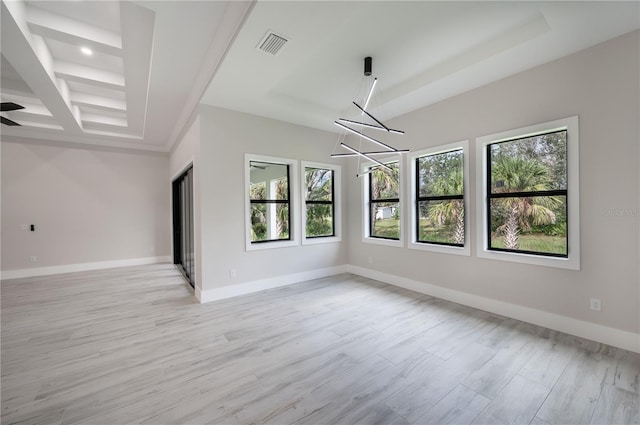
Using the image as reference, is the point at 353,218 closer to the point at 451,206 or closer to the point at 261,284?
the point at 451,206

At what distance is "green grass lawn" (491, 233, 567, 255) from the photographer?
302 cm

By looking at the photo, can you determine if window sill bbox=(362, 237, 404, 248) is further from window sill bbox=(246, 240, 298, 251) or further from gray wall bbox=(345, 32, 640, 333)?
window sill bbox=(246, 240, 298, 251)

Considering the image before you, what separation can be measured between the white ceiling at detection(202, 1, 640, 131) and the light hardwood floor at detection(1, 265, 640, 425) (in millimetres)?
3039

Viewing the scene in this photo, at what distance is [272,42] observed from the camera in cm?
253

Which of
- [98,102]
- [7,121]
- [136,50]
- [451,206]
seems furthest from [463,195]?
[7,121]

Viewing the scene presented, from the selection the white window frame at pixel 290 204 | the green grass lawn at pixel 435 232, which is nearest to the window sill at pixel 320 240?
→ the white window frame at pixel 290 204

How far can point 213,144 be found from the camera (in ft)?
13.2

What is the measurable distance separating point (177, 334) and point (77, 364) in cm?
84

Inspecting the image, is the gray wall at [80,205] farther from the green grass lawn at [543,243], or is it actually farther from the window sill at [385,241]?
the green grass lawn at [543,243]

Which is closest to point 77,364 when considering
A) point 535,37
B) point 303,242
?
point 303,242

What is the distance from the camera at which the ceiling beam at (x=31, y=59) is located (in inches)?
89.0

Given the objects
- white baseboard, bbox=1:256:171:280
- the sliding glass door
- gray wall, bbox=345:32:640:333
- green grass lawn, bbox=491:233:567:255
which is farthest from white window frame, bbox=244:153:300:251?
white baseboard, bbox=1:256:171:280

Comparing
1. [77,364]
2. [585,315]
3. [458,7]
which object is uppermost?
[458,7]

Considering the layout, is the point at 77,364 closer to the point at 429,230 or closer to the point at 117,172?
the point at 429,230
